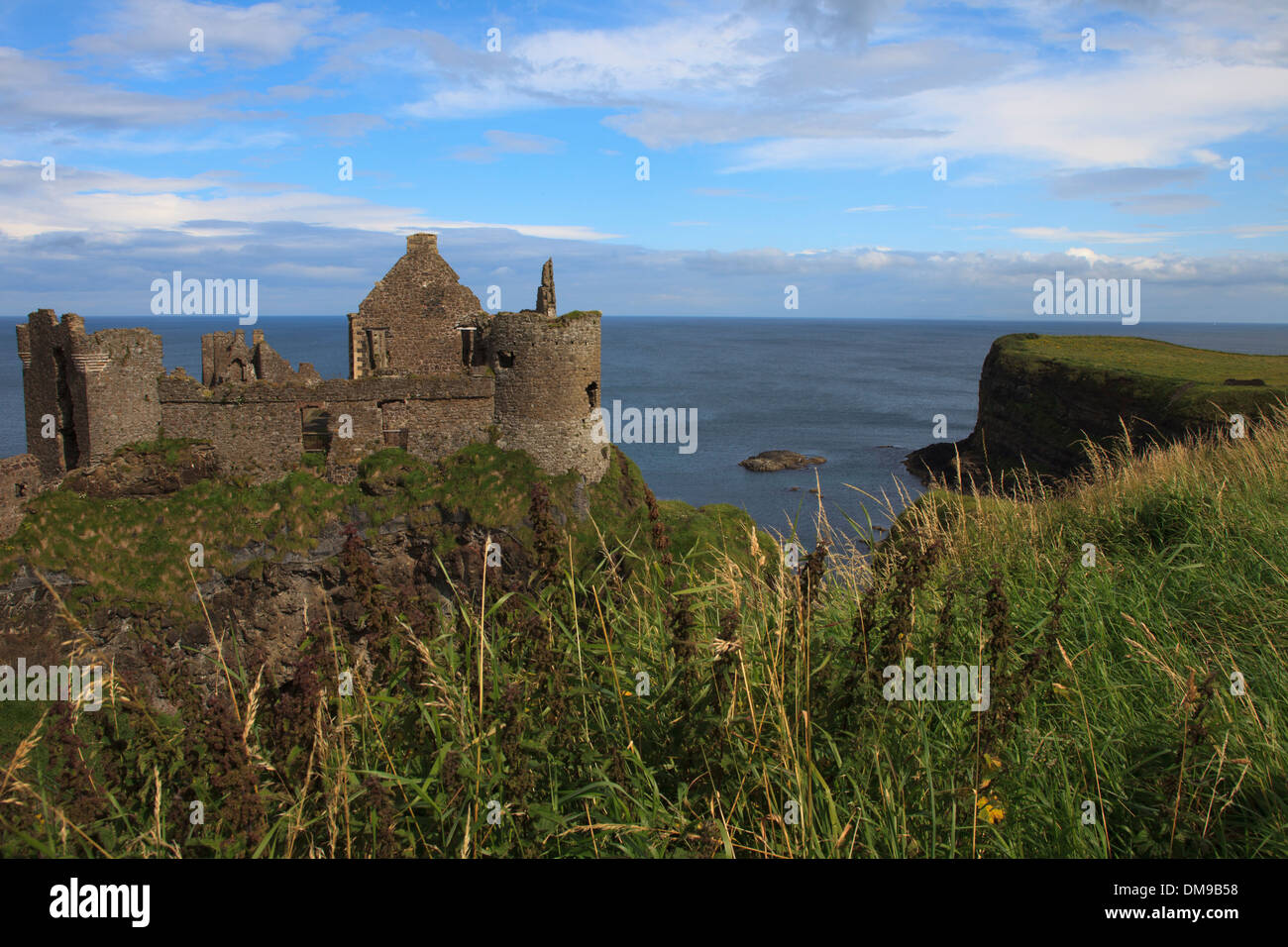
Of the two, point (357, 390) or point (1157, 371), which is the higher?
point (1157, 371)

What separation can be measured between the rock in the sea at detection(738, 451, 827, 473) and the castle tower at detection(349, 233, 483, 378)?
52603 millimetres

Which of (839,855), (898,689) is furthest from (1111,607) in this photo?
(839,855)

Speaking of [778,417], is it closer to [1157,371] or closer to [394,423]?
[1157,371]

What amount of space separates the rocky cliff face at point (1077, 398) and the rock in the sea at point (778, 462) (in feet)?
36.2

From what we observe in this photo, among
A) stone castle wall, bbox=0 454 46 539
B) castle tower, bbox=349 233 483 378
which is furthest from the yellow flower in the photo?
castle tower, bbox=349 233 483 378

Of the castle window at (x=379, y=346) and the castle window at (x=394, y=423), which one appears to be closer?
the castle window at (x=394, y=423)

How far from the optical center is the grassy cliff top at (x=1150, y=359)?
188ft

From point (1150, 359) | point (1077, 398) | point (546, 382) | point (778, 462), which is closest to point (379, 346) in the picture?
point (546, 382)

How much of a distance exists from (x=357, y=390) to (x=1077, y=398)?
199 feet

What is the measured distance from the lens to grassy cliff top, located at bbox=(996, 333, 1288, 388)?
57.2 m

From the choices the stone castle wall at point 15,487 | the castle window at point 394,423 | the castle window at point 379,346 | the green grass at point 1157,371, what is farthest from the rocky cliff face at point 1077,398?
the stone castle wall at point 15,487

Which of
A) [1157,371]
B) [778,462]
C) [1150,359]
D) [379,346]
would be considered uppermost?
[1150,359]

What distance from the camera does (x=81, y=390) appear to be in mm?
25234

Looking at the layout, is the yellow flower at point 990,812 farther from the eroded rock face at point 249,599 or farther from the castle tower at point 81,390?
the castle tower at point 81,390
